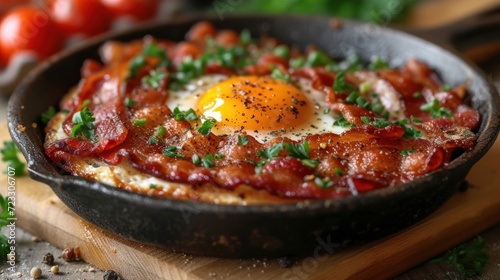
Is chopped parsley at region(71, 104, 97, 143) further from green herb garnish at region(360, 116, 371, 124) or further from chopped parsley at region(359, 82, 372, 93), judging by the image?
chopped parsley at region(359, 82, 372, 93)

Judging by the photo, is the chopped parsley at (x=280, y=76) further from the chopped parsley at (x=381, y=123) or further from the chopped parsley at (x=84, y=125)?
the chopped parsley at (x=84, y=125)

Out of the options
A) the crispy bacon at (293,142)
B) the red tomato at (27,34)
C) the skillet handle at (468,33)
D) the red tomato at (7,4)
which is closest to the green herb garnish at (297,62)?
the crispy bacon at (293,142)

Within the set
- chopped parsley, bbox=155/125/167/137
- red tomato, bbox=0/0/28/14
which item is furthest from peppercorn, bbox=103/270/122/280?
red tomato, bbox=0/0/28/14

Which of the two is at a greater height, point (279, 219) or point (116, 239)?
point (279, 219)

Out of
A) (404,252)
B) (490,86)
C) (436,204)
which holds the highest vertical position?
(490,86)

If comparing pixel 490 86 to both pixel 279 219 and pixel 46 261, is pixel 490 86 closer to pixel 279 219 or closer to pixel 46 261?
pixel 279 219

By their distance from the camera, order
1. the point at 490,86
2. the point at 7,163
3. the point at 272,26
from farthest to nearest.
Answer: the point at 272,26 < the point at 7,163 < the point at 490,86

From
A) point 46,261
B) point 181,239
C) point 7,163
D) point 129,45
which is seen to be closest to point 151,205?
point 181,239
